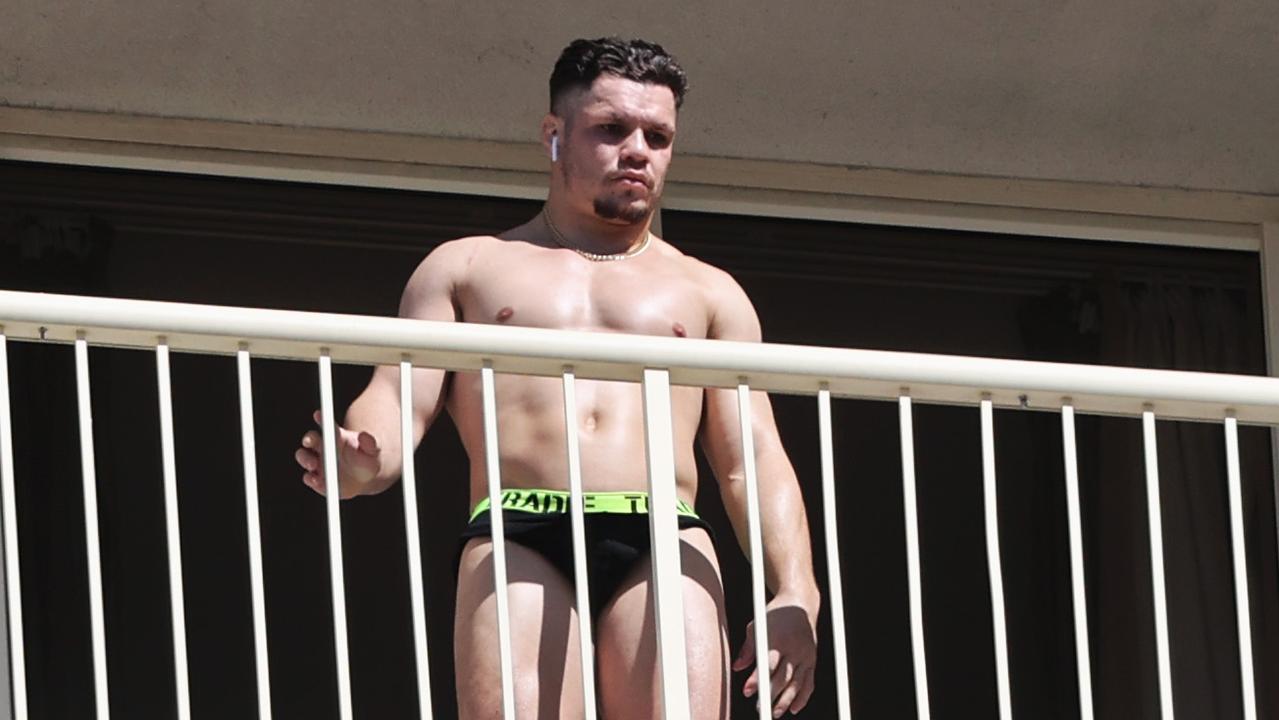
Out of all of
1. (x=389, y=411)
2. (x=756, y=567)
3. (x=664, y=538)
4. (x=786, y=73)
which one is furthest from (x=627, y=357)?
(x=786, y=73)

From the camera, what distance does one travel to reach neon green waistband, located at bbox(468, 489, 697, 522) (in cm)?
570

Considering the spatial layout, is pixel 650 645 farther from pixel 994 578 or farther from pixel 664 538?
pixel 994 578

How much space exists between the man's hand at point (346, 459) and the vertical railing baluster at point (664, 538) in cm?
54

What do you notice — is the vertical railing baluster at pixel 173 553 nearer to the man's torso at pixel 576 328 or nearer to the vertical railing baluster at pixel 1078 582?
the man's torso at pixel 576 328

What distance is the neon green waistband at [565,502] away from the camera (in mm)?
5695

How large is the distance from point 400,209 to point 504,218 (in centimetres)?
27

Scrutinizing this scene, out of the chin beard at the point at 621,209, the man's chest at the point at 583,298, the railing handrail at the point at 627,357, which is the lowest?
the railing handrail at the point at 627,357

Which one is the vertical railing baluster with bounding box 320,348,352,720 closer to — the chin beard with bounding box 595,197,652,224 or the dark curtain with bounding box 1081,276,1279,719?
the chin beard with bounding box 595,197,652,224

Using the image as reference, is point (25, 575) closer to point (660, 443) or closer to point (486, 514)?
point (486, 514)

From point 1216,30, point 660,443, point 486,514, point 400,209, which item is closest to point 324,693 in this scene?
point 400,209

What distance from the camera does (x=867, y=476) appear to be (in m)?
7.89

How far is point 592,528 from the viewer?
226 inches

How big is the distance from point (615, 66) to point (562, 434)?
2.55 ft

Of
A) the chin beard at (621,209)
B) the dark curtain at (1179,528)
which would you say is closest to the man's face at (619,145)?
the chin beard at (621,209)
